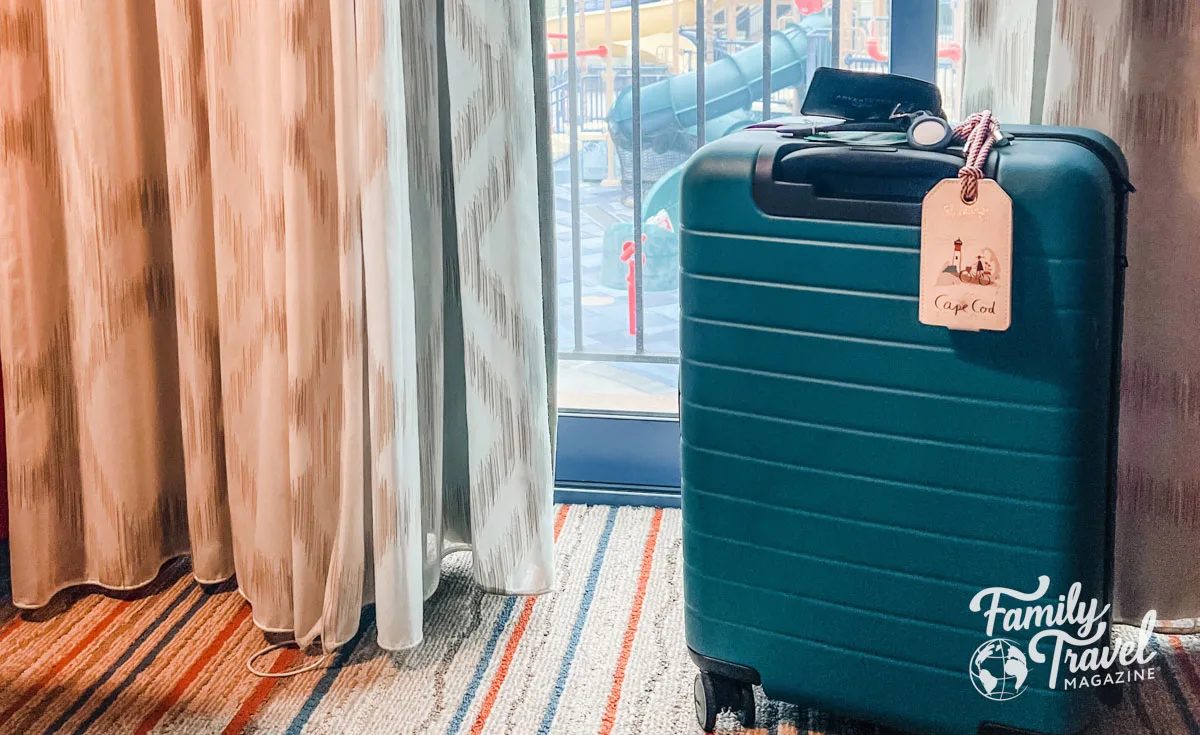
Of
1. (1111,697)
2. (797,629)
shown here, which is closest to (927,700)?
(797,629)

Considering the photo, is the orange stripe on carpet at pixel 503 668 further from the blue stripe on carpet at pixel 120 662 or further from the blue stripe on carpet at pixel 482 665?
the blue stripe on carpet at pixel 120 662

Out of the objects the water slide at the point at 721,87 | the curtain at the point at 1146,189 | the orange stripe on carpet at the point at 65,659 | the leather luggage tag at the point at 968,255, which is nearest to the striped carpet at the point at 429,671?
the orange stripe on carpet at the point at 65,659

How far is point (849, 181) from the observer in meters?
0.97

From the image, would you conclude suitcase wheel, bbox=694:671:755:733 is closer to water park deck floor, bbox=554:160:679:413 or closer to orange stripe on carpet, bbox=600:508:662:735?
orange stripe on carpet, bbox=600:508:662:735

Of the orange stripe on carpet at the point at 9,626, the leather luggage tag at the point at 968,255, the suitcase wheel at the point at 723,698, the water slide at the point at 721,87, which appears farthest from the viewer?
the water slide at the point at 721,87

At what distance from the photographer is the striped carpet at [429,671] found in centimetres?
117

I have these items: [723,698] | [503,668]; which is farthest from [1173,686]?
[503,668]

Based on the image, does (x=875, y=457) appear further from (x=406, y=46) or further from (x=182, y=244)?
(x=182, y=244)

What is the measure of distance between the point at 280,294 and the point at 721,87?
1.16m

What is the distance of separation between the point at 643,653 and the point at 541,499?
0.24 m

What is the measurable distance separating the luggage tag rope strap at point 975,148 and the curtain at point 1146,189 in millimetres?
313

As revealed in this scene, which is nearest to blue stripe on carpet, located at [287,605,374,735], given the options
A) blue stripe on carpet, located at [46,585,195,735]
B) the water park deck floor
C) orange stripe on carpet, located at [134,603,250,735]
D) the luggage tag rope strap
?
orange stripe on carpet, located at [134,603,250,735]

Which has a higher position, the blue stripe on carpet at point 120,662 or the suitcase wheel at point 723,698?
the suitcase wheel at point 723,698

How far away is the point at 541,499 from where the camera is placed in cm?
139
